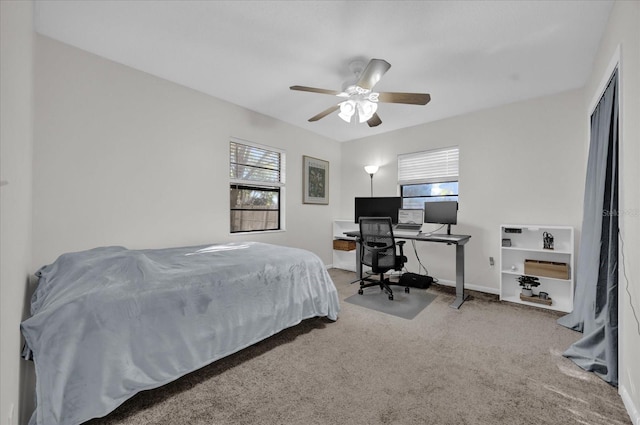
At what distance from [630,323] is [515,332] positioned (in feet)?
3.60

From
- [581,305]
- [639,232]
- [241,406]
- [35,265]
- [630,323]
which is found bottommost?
[241,406]

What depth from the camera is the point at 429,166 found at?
4.24 meters

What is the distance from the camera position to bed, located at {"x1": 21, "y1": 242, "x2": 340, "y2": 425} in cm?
125

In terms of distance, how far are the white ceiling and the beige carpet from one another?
255 centimetres

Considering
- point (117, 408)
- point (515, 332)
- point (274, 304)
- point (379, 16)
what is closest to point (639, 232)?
point (515, 332)

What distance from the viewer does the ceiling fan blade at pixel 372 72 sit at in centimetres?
216

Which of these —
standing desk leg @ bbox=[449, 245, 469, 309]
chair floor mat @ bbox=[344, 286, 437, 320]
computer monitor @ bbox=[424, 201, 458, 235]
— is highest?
computer monitor @ bbox=[424, 201, 458, 235]

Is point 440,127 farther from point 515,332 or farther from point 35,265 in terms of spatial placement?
point 35,265

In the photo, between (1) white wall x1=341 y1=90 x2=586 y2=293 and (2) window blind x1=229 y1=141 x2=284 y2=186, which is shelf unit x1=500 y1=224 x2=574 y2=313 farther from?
(2) window blind x1=229 y1=141 x2=284 y2=186

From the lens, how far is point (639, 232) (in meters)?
1.33

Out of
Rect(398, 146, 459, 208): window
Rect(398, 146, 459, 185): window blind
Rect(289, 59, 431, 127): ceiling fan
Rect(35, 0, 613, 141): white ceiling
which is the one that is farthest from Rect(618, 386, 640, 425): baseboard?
Rect(398, 146, 459, 185): window blind

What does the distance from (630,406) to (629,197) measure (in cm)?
114

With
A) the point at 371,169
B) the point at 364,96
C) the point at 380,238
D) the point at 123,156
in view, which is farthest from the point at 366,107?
the point at 123,156

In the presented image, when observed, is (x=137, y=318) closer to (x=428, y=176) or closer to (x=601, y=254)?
(x=601, y=254)
